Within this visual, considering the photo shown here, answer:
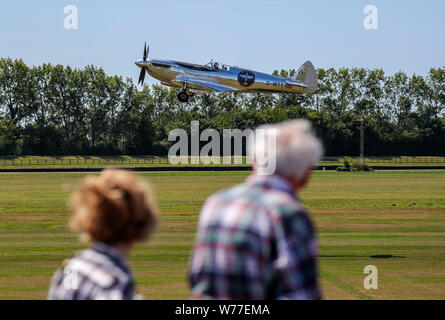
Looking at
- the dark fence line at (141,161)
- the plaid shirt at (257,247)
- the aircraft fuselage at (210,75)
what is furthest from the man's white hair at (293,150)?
the dark fence line at (141,161)

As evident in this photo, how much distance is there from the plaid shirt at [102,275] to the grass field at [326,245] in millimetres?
9668

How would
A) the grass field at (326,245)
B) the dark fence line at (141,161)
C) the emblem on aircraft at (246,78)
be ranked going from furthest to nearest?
the dark fence line at (141,161)
the emblem on aircraft at (246,78)
the grass field at (326,245)

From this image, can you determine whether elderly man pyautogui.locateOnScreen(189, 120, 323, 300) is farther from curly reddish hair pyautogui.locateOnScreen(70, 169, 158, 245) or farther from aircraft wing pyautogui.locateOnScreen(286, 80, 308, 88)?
aircraft wing pyautogui.locateOnScreen(286, 80, 308, 88)

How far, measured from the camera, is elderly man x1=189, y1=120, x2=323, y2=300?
393 centimetres

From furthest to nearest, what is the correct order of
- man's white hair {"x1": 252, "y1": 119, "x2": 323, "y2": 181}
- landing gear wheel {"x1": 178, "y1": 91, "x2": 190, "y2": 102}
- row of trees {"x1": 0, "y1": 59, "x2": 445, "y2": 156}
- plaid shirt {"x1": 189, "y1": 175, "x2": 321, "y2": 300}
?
row of trees {"x1": 0, "y1": 59, "x2": 445, "y2": 156}, landing gear wheel {"x1": 178, "y1": 91, "x2": 190, "y2": 102}, man's white hair {"x1": 252, "y1": 119, "x2": 323, "y2": 181}, plaid shirt {"x1": 189, "y1": 175, "x2": 321, "y2": 300}

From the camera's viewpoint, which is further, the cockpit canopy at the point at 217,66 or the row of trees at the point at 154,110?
the row of trees at the point at 154,110

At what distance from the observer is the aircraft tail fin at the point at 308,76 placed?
243 ft

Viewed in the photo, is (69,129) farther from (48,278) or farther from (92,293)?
(92,293)

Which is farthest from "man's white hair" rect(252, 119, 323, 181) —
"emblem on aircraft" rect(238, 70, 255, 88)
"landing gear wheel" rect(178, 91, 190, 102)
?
"emblem on aircraft" rect(238, 70, 255, 88)

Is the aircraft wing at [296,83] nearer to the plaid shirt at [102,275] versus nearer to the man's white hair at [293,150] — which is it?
the man's white hair at [293,150]

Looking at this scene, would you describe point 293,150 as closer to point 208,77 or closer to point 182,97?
point 182,97

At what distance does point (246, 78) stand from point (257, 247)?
180ft

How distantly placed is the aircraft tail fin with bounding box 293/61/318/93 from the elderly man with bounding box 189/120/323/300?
229 feet

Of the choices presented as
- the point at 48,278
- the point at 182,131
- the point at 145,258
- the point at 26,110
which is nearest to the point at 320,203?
the point at 145,258
